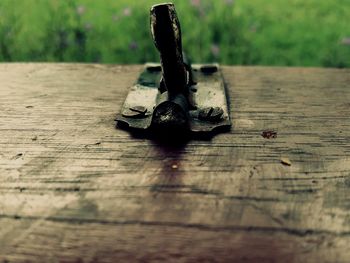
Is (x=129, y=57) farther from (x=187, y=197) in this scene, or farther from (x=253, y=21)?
(x=187, y=197)

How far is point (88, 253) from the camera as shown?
720mm

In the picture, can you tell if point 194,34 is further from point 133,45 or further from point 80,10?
point 80,10

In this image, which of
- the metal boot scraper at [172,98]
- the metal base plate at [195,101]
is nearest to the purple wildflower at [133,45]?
the metal base plate at [195,101]

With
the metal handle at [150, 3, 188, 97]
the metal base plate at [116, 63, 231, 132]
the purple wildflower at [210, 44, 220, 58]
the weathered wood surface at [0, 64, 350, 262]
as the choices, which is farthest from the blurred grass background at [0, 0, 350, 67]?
the metal handle at [150, 3, 188, 97]

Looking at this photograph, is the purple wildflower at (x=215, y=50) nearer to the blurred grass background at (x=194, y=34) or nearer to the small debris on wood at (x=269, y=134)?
the blurred grass background at (x=194, y=34)

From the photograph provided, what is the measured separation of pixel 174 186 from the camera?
2.89ft

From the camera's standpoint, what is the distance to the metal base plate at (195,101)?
3.71 ft

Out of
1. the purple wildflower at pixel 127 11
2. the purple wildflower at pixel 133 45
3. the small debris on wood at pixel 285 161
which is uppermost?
the small debris on wood at pixel 285 161

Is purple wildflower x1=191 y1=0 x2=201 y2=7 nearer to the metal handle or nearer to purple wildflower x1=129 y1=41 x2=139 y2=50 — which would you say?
purple wildflower x1=129 y1=41 x2=139 y2=50

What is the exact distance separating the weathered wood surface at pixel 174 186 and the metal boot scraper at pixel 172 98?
49mm

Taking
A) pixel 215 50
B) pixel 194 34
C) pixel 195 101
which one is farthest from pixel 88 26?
pixel 195 101

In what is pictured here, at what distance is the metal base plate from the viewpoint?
1131 millimetres

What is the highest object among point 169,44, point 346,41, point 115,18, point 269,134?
point 169,44

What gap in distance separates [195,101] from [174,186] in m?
0.42
